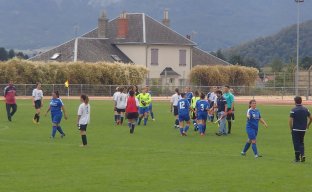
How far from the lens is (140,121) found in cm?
3516

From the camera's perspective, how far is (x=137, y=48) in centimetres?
8962

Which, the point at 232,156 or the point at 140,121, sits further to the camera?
the point at 140,121

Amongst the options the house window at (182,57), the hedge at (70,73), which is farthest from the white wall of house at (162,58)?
the hedge at (70,73)

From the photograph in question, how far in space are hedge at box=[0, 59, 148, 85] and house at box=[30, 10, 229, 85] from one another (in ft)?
29.6

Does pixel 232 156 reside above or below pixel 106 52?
below

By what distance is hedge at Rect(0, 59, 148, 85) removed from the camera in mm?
70500

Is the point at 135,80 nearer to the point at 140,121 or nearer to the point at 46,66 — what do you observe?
the point at 46,66

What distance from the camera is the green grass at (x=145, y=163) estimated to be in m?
15.7

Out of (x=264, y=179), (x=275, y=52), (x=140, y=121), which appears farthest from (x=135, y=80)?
(x=275, y=52)

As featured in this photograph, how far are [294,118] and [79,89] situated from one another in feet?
169

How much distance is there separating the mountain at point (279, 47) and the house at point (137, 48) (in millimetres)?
77032

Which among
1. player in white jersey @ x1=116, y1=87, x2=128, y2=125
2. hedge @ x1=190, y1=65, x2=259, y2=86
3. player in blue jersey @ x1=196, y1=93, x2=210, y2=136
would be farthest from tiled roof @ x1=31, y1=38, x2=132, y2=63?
player in blue jersey @ x1=196, y1=93, x2=210, y2=136

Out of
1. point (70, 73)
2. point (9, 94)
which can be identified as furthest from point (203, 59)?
point (9, 94)

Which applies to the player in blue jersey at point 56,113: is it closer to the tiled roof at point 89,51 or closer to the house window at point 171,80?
the tiled roof at point 89,51
